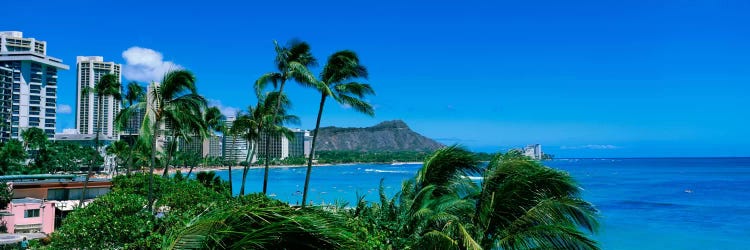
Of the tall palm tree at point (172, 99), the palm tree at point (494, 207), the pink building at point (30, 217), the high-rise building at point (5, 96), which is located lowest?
the pink building at point (30, 217)

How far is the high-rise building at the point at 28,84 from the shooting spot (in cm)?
8556

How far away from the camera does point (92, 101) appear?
109688 mm

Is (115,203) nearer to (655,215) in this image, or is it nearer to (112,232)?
(112,232)

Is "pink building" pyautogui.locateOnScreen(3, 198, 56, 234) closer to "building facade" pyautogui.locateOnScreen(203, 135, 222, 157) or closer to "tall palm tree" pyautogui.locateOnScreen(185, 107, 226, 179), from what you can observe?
"tall palm tree" pyautogui.locateOnScreen(185, 107, 226, 179)

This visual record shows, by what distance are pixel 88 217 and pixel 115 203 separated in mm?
494

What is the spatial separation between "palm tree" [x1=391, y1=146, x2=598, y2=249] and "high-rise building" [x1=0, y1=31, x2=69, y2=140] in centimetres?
9079

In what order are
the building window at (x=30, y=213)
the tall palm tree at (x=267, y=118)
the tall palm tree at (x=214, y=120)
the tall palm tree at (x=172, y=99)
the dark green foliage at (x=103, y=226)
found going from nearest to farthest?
the dark green foliage at (x=103, y=226) < the tall palm tree at (x=172, y=99) < the building window at (x=30, y=213) < the tall palm tree at (x=267, y=118) < the tall palm tree at (x=214, y=120)

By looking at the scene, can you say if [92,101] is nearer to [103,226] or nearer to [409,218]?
[103,226]

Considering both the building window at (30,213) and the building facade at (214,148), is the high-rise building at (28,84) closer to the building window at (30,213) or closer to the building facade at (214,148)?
the building window at (30,213)

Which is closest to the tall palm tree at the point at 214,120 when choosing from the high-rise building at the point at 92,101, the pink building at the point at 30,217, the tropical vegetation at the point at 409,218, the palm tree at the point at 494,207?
the pink building at the point at 30,217

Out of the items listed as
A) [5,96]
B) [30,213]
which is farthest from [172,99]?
[5,96]

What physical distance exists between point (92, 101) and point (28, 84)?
22.2 metres

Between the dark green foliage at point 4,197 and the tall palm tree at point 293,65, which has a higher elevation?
the tall palm tree at point 293,65

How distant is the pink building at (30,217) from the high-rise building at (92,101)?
48.2 m
